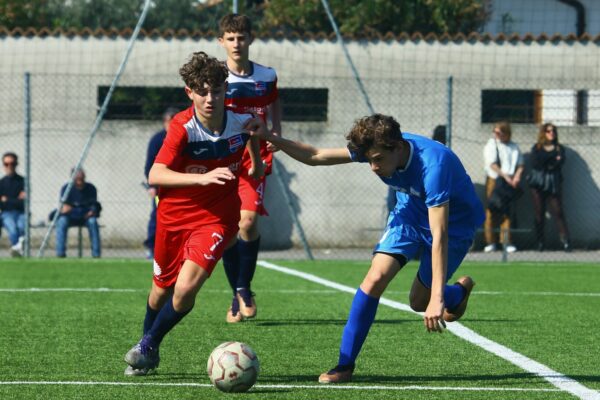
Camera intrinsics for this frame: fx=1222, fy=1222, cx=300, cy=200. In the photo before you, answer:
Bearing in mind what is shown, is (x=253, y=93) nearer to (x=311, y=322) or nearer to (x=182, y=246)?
(x=311, y=322)

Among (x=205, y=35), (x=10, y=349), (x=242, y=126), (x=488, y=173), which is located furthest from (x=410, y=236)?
(x=205, y=35)

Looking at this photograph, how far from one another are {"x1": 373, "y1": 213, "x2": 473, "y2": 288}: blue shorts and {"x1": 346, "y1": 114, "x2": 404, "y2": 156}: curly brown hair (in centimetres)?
68

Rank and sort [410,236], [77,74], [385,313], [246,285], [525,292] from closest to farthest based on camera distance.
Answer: [410,236]
[246,285]
[385,313]
[525,292]
[77,74]

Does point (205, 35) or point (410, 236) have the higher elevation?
point (205, 35)

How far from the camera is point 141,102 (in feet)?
63.8

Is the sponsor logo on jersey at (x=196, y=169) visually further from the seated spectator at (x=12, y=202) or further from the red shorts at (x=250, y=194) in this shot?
the seated spectator at (x=12, y=202)

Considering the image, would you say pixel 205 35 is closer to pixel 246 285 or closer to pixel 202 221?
pixel 246 285

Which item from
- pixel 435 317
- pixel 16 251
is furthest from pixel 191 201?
pixel 16 251

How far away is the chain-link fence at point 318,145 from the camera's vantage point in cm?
1895

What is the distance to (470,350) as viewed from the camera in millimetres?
7441

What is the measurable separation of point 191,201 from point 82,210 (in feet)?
34.5

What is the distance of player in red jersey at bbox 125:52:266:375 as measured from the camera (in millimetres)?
6270

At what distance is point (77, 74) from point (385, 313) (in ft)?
31.9

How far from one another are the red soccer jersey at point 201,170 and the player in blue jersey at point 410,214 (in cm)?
24
